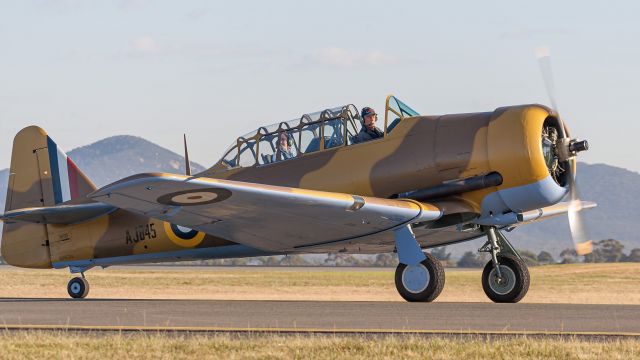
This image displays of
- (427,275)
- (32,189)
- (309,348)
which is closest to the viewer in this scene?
(309,348)

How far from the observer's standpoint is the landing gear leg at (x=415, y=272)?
1464 cm

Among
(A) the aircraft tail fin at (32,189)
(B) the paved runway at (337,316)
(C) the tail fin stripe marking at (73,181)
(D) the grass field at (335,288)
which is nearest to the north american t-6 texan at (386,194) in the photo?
(B) the paved runway at (337,316)

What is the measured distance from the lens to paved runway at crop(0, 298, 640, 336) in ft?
36.7

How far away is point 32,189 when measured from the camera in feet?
64.4

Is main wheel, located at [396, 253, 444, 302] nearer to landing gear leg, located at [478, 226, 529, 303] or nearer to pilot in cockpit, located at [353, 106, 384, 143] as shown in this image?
landing gear leg, located at [478, 226, 529, 303]

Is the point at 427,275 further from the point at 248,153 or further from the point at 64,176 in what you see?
the point at 64,176

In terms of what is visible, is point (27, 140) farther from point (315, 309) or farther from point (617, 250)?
point (617, 250)

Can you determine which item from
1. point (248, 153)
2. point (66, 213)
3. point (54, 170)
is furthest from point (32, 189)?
point (248, 153)

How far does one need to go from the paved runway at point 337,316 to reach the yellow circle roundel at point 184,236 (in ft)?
7.77

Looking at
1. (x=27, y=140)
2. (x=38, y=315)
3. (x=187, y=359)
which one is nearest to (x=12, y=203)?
(x=27, y=140)

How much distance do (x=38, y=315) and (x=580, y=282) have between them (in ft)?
86.3

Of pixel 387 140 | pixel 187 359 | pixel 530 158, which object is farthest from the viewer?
pixel 387 140

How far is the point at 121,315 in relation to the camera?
13.0 metres

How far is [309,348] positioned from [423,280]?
5.59m
